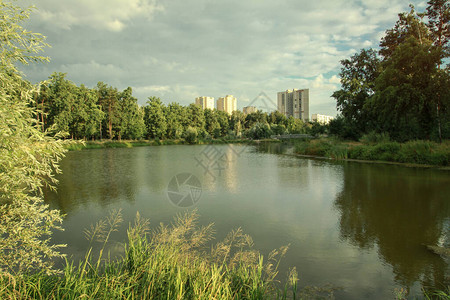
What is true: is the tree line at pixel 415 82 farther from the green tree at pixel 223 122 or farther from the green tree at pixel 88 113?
the green tree at pixel 223 122

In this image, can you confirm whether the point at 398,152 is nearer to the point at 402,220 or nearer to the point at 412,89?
the point at 412,89

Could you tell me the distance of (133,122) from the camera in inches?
2206

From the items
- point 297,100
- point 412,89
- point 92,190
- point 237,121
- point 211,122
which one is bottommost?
point 92,190

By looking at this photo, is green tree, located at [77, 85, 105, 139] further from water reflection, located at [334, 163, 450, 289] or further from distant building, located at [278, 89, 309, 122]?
water reflection, located at [334, 163, 450, 289]

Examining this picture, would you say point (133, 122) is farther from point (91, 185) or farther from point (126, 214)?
point (126, 214)

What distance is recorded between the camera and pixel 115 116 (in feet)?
178

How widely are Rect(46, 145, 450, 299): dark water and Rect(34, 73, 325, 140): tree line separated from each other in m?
28.9

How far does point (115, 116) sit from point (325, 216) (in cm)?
5395

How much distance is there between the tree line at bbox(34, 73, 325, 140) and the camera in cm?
4466

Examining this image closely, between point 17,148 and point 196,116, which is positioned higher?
point 196,116

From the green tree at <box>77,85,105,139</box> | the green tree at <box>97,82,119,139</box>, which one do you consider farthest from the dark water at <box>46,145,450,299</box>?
the green tree at <box>97,82,119,139</box>

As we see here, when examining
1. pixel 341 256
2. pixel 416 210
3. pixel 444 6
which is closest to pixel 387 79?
pixel 444 6

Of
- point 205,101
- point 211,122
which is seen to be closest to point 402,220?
point 211,122

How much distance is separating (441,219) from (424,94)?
17.3 m
